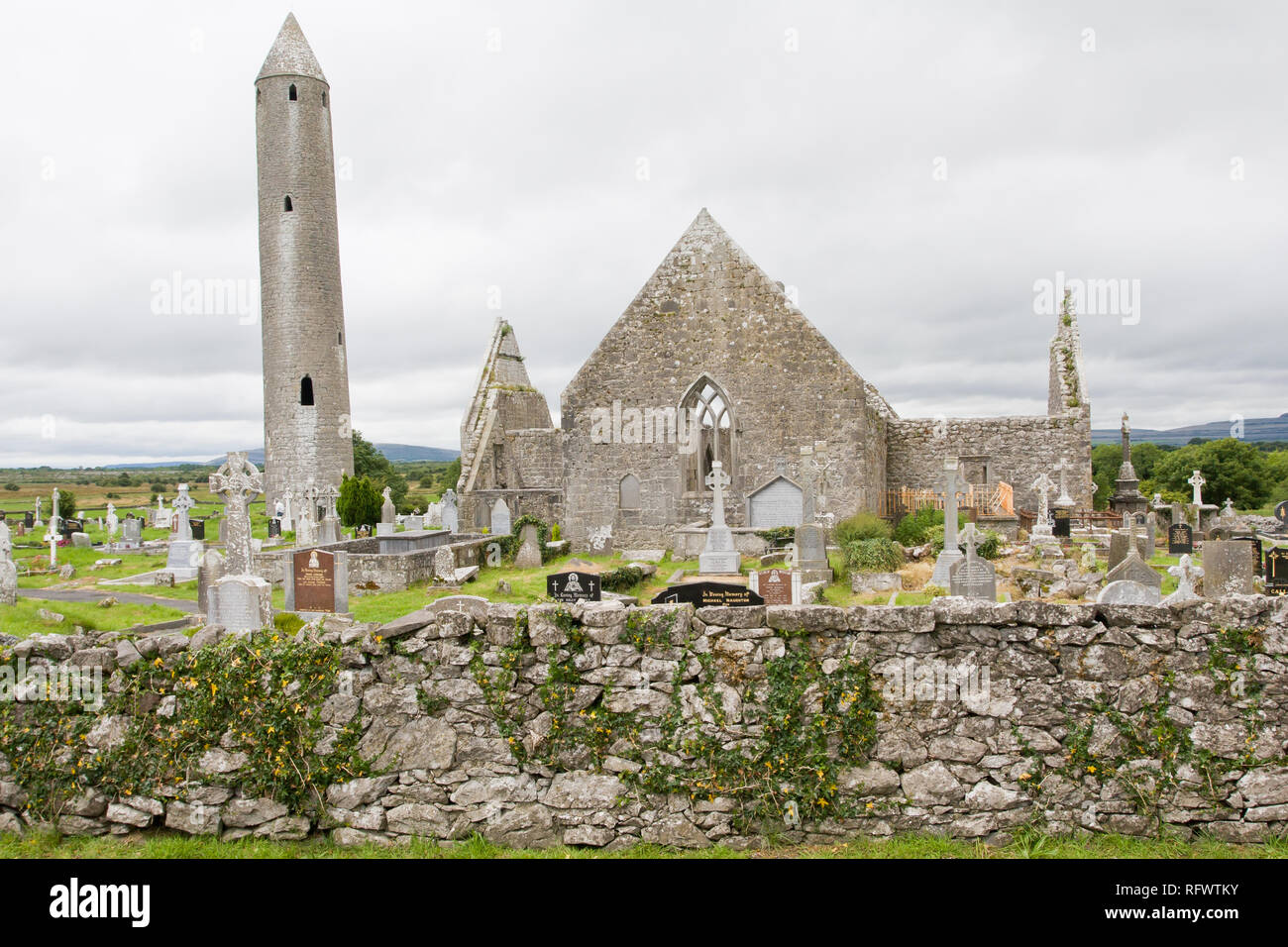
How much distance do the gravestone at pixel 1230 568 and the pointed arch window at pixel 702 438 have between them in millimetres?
12680

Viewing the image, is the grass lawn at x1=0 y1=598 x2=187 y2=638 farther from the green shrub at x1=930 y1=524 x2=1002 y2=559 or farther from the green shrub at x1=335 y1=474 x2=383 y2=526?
→ the green shrub at x1=335 y1=474 x2=383 y2=526

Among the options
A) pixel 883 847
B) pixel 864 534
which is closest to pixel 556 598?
pixel 883 847

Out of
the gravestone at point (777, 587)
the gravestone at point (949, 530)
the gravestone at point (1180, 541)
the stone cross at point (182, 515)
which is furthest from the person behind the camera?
the stone cross at point (182, 515)

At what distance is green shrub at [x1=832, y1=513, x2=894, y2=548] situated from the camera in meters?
17.0

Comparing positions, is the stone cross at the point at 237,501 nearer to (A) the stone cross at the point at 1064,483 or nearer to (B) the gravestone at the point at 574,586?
(B) the gravestone at the point at 574,586

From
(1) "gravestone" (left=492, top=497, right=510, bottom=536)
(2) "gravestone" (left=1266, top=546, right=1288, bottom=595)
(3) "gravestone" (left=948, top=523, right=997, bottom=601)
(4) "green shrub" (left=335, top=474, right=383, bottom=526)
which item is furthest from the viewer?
(4) "green shrub" (left=335, top=474, right=383, bottom=526)

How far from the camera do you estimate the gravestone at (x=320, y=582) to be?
1173cm

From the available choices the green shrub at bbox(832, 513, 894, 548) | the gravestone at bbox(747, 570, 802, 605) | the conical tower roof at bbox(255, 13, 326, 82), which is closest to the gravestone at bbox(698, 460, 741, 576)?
the green shrub at bbox(832, 513, 894, 548)

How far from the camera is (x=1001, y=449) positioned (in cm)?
2292

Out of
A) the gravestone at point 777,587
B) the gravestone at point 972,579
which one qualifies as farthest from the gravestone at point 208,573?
the gravestone at point 972,579

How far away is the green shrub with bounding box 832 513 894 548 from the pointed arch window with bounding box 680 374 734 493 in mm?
4255

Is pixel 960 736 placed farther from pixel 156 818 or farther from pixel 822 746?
pixel 156 818

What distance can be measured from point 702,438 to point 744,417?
1312 mm

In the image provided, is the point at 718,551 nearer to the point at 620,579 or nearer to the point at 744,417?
the point at 620,579
